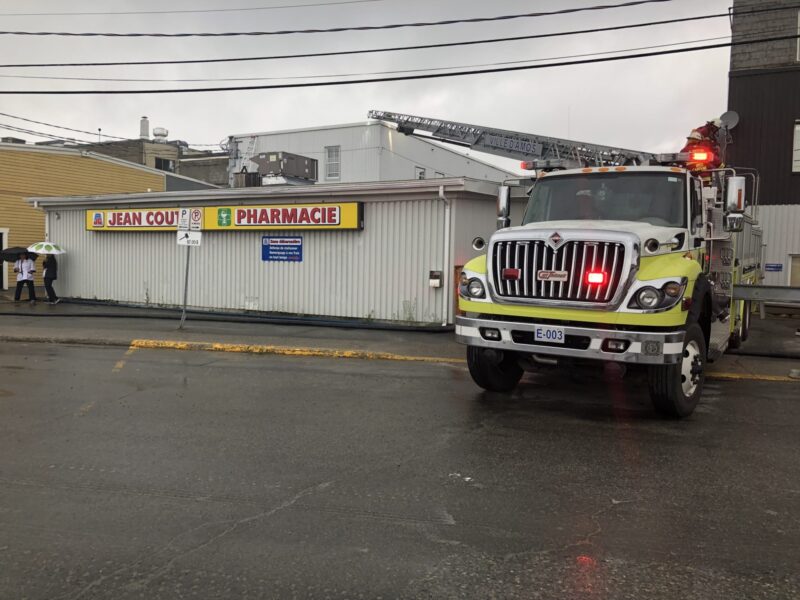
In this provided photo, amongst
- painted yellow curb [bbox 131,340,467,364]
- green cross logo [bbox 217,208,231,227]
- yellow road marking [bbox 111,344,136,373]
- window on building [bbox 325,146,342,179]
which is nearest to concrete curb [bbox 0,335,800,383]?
painted yellow curb [bbox 131,340,467,364]

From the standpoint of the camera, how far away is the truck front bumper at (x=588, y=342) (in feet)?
19.6

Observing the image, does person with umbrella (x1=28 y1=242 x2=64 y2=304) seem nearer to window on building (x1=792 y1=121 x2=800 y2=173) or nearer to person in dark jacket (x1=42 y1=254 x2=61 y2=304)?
person in dark jacket (x1=42 y1=254 x2=61 y2=304)

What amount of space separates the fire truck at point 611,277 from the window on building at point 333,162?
2488cm

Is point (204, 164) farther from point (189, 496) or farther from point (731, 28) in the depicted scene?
point (189, 496)

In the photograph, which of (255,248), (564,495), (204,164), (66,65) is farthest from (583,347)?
(204,164)

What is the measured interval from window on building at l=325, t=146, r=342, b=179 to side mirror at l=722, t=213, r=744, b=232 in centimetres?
2617

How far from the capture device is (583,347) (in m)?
6.25

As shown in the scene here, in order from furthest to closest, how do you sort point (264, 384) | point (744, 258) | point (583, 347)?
point (744, 258), point (264, 384), point (583, 347)

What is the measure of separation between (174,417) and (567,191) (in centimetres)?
519

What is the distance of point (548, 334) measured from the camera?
21.0 ft

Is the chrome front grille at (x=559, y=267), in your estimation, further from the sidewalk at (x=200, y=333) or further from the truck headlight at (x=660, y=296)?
the sidewalk at (x=200, y=333)

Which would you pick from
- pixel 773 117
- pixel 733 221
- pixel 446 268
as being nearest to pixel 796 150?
pixel 773 117

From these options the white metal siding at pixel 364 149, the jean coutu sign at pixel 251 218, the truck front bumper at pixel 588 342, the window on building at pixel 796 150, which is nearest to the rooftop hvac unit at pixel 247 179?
the jean coutu sign at pixel 251 218

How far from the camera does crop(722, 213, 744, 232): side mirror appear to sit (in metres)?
7.57
